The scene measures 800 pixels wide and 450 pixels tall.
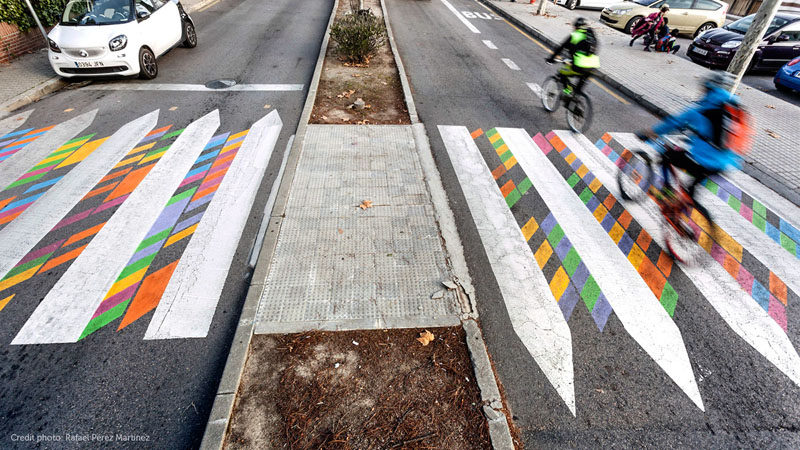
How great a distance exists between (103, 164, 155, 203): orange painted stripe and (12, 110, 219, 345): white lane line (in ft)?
0.31

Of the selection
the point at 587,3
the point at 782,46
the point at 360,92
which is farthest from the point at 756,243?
the point at 587,3

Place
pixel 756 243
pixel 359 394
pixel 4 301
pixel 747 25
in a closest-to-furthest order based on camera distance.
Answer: pixel 359 394 → pixel 4 301 → pixel 756 243 → pixel 747 25

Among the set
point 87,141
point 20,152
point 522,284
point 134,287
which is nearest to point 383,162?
point 522,284

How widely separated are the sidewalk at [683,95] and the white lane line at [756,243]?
163 centimetres

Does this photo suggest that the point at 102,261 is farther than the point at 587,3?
No

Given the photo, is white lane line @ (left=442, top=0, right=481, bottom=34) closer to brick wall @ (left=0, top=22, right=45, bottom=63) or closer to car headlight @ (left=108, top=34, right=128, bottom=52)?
car headlight @ (left=108, top=34, right=128, bottom=52)

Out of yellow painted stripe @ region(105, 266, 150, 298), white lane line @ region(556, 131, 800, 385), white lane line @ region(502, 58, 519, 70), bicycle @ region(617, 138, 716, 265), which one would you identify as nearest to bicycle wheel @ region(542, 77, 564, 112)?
bicycle @ region(617, 138, 716, 265)

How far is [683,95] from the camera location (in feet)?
34.1

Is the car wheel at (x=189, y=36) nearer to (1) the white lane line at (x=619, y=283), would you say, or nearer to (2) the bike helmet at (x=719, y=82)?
(1) the white lane line at (x=619, y=283)

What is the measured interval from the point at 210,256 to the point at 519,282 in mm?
3968

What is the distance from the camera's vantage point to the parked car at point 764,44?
1248 centimetres

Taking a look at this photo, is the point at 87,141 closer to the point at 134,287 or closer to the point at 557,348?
the point at 134,287

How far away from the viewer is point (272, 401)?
3283 millimetres

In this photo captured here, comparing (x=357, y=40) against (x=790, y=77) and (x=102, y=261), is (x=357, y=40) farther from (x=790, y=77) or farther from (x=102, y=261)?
(x=790, y=77)
